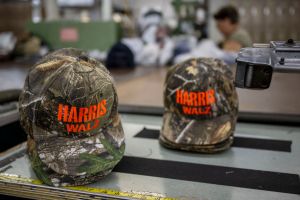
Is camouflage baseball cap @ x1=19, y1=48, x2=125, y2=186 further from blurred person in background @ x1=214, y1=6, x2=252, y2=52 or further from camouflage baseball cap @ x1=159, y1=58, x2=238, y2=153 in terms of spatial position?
blurred person in background @ x1=214, y1=6, x2=252, y2=52

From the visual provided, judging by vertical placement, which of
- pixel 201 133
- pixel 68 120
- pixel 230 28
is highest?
pixel 230 28

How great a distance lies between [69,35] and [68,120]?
150 inches

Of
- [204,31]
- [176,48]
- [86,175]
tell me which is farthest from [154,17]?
[86,175]

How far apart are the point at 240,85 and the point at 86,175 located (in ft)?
1.62

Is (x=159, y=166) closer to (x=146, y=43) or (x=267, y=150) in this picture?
(x=267, y=150)

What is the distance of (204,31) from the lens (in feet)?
17.4

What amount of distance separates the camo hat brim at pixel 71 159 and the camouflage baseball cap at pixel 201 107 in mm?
328

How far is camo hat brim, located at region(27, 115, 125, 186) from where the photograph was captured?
3.26ft

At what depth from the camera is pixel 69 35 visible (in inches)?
181

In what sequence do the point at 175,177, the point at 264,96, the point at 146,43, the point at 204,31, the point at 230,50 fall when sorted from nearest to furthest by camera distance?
1. the point at 175,177
2. the point at 264,96
3. the point at 230,50
4. the point at 146,43
5. the point at 204,31

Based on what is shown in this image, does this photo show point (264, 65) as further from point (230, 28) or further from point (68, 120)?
point (230, 28)

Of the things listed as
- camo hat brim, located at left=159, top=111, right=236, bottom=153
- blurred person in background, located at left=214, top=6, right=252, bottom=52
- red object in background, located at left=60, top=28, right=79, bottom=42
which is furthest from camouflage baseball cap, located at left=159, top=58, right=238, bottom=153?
red object in background, located at left=60, top=28, right=79, bottom=42

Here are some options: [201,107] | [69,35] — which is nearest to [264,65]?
[201,107]

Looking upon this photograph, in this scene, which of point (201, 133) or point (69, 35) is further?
point (69, 35)
